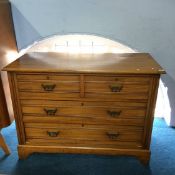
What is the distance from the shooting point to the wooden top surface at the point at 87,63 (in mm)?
1327

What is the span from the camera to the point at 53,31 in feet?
5.88

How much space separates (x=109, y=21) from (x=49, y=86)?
0.79 meters

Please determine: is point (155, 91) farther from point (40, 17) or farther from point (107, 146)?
point (40, 17)

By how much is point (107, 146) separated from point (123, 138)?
0.47 feet

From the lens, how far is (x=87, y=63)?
57.3 inches

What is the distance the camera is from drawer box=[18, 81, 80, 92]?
1398 millimetres

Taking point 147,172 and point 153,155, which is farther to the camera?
point 153,155

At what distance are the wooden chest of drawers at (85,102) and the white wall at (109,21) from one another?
0.24 metres

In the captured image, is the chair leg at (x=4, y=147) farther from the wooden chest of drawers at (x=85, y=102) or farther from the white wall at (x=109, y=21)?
the white wall at (x=109, y=21)

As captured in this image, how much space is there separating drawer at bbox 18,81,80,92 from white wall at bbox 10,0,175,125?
0.59 metres

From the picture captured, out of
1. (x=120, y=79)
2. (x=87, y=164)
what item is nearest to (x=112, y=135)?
(x=87, y=164)

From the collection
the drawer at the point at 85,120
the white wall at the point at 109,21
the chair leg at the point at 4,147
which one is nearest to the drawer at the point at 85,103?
the drawer at the point at 85,120

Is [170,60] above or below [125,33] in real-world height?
below

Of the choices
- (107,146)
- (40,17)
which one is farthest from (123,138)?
(40,17)
